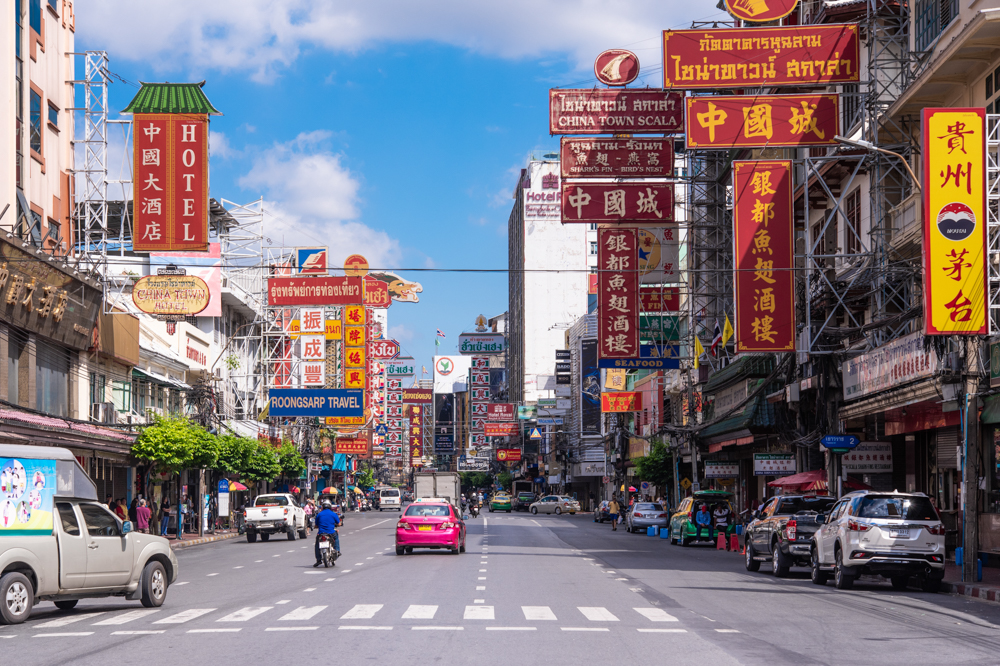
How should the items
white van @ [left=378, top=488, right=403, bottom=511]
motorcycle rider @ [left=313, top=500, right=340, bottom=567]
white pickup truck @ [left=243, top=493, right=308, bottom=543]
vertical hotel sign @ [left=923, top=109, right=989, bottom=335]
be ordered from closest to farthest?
vertical hotel sign @ [left=923, top=109, right=989, bottom=335] → motorcycle rider @ [left=313, top=500, right=340, bottom=567] → white pickup truck @ [left=243, top=493, right=308, bottom=543] → white van @ [left=378, top=488, right=403, bottom=511]

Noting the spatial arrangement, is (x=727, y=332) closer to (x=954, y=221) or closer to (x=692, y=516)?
(x=692, y=516)

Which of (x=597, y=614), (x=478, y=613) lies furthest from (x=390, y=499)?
(x=597, y=614)

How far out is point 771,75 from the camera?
33.5 metres

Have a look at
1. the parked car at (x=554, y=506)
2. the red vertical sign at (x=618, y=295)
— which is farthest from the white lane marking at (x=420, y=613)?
the parked car at (x=554, y=506)

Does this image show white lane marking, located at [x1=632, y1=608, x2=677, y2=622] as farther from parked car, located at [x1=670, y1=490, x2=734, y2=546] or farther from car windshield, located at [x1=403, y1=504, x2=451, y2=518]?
parked car, located at [x1=670, y1=490, x2=734, y2=546]

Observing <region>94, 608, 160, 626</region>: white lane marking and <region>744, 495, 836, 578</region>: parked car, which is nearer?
<region>94, 608, 160, 626</region>: white lane marking

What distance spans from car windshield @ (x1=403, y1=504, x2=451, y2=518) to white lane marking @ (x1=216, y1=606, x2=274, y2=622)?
16.4m

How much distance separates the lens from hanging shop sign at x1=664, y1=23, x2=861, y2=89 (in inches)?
1298

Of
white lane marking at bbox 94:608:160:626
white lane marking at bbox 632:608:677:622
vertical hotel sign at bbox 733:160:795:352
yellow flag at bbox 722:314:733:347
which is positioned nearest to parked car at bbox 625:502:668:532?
yellow flag at bbox 722:314:733:347

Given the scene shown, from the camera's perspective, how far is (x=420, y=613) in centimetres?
1645

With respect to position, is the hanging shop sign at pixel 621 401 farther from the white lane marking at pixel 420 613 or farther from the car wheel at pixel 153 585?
the white lane marking at pixel 420 613

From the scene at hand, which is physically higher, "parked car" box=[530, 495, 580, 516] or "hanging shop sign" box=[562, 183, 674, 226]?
"hanging shop sign" box=[562, 183, 674, 226]

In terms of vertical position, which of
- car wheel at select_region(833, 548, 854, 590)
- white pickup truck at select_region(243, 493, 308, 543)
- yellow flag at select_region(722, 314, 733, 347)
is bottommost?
white pickup truck at select_region(243, 493, 308, 543)

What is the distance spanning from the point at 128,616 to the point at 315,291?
151 feet
